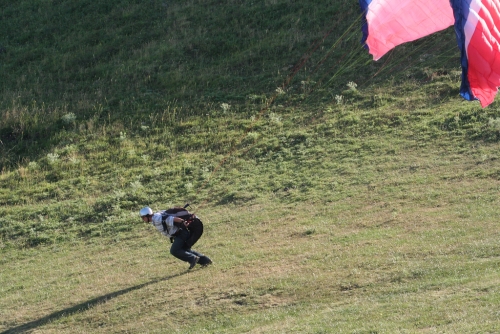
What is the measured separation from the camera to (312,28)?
1239 inches

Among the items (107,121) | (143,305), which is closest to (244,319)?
(143,305)

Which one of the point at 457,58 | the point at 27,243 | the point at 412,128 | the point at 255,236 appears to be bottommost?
the point at 27,243

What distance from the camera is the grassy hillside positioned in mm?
12820

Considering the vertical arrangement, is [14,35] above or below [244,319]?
above

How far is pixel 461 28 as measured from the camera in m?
11.4

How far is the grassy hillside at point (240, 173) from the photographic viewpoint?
12.8 m

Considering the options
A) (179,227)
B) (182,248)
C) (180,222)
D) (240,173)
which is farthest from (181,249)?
(240,173)

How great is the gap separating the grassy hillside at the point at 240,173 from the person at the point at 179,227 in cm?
45

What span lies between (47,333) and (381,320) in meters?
6.27

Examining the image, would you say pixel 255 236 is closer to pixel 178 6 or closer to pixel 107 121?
pixel 107 121

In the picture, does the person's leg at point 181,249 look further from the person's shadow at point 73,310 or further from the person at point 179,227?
the person's shadow at point 73,310

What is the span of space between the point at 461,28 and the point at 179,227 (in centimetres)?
683

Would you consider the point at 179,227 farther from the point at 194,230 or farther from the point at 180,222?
the point at 194,230

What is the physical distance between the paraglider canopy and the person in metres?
5.10
